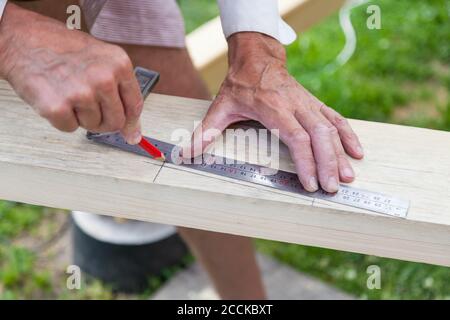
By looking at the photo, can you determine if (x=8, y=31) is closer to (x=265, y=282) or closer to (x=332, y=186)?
(x=332, y=186)

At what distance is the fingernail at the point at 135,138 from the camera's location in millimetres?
1422

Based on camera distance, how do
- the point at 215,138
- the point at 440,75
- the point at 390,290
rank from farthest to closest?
1. the point at 440,75
2. the point at 390,290
3. the point at 215,138

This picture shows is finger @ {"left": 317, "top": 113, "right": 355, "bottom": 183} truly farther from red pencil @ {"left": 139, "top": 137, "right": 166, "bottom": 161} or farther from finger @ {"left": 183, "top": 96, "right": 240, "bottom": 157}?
red pencil @ {"left": 139, "top": 137, "right": 166, "bottom": 161}

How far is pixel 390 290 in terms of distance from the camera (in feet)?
9.11

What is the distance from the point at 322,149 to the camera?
4.94 ft

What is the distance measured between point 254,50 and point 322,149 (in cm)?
36

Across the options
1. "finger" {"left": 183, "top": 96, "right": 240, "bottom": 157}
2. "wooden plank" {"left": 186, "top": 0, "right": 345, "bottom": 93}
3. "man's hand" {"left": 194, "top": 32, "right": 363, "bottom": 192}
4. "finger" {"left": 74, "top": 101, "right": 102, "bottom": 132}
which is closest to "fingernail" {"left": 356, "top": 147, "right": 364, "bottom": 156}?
"man's hand" {"left": 194, "top": 32, "right": 363, "bottom": 192}

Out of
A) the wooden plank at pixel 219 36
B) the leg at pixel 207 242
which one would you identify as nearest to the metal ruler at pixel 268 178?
the leg at pixel 207 242

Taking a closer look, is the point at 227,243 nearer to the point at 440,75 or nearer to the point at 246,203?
the point at 246,203

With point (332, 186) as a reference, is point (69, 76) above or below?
above

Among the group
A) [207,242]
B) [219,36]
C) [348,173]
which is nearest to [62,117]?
[348,173]

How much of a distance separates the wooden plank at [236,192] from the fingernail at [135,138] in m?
0.07

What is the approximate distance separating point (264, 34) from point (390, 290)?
1.44m
